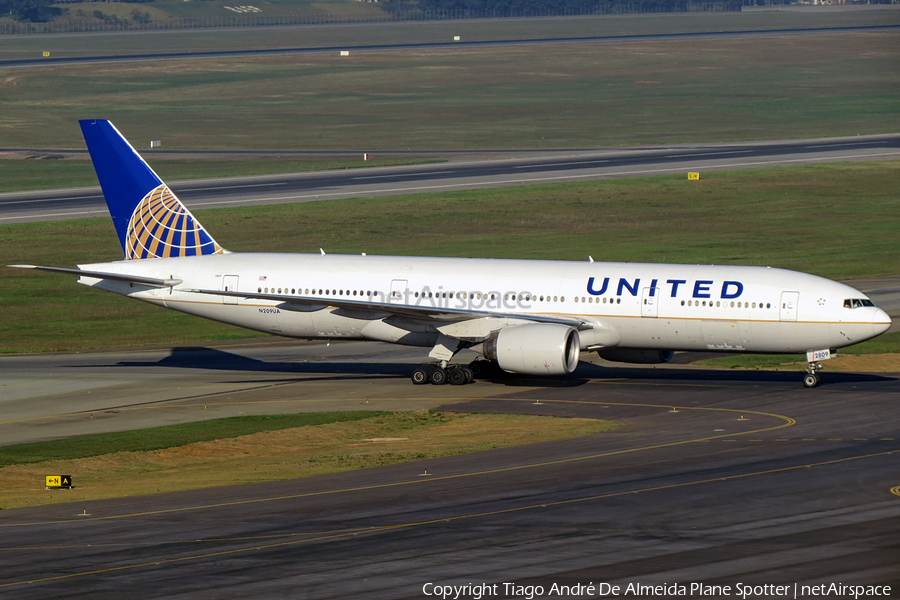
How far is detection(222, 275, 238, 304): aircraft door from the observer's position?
5456cm

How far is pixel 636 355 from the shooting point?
52.1 m

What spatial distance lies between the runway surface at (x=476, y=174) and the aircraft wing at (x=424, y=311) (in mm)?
52729

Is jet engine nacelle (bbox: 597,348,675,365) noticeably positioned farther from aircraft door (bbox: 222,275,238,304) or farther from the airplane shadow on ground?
aircraft door (bbox: 222,275,238,304)

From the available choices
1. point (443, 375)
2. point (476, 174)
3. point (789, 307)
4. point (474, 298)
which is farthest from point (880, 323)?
point (476, 174)

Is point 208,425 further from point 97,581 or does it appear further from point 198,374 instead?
point 97,581

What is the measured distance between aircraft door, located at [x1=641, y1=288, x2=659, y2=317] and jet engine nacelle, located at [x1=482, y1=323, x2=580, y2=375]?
2757mm

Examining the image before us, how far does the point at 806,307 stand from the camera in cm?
4831

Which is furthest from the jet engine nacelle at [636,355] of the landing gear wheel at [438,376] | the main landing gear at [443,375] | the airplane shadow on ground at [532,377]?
the landing gear wheel at [438,376]

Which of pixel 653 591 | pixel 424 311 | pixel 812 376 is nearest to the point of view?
pixel 653 591

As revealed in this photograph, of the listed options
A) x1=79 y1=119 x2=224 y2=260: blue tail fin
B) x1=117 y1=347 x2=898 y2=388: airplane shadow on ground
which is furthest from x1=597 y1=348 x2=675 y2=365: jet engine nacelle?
x1=79 y1=119 x2=224 y2=260: blue tail fin

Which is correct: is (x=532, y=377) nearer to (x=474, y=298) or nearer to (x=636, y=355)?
(x=636, y=355)

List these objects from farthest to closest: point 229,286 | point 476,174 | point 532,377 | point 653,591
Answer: point 476,174 → point 532,377 → point 229,286 → point 653,591

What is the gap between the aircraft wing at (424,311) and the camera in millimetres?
50844

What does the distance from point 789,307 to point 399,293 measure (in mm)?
15165
